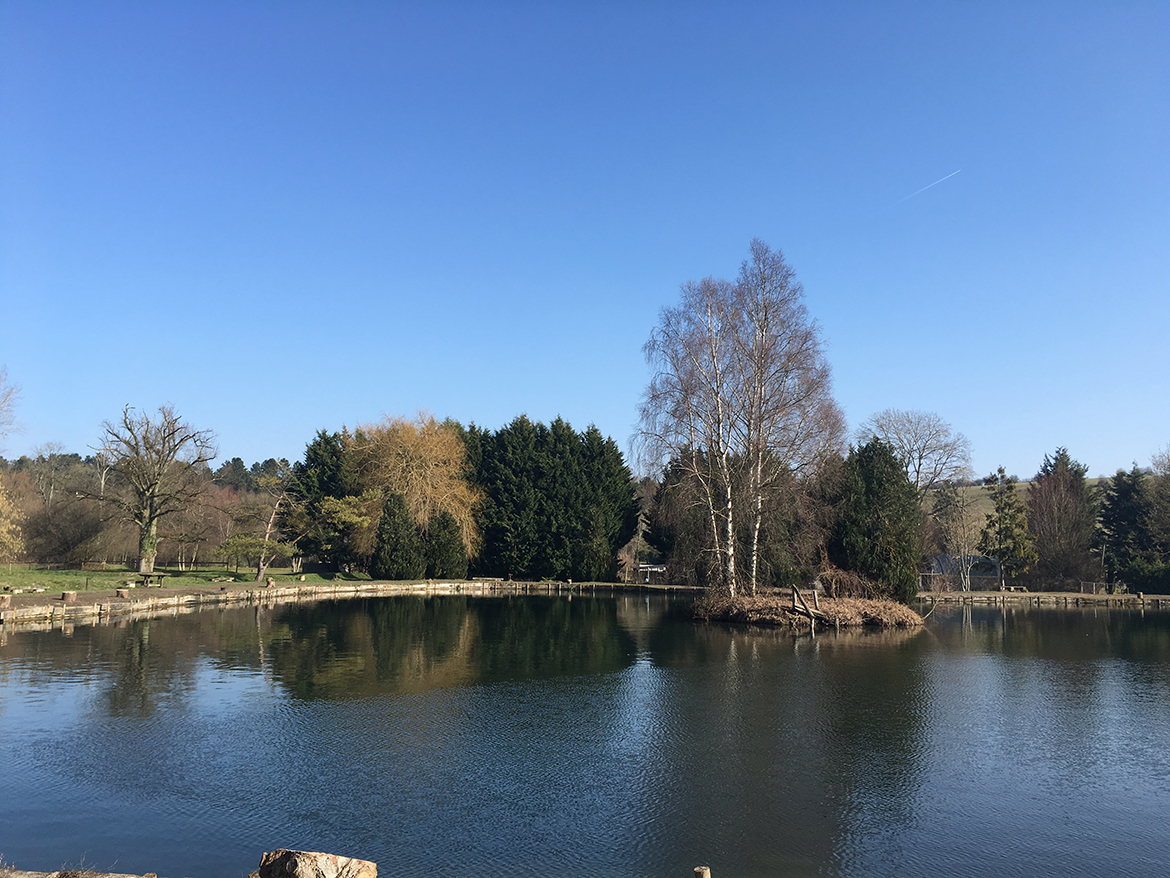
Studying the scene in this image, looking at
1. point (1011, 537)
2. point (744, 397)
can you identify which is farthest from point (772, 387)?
point (1011, 537)

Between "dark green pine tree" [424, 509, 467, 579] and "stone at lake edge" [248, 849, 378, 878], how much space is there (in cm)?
4785

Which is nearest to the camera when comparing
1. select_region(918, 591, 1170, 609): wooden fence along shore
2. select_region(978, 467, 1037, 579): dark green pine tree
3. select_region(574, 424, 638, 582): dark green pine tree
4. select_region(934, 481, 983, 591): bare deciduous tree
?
select_region(918, 591, 1170, 609): wooden fence along shore

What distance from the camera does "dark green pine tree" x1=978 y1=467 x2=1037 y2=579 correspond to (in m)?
56.7

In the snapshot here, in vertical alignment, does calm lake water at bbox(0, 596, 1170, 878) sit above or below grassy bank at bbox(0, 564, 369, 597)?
below

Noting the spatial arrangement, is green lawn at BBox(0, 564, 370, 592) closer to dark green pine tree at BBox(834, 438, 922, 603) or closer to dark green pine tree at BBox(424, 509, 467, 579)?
dark green pine tree at BBox(424, 509, 467, 579)

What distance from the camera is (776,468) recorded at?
3353cm

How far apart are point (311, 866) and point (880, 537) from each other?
32.4 m

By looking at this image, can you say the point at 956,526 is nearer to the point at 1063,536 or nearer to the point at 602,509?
the point at 1063,536

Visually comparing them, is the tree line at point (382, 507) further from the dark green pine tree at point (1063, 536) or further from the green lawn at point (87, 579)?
the dark green pine tree at point (1063, 536)

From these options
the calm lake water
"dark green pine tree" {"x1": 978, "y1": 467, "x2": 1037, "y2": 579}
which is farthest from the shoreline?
"dark green pine tree" {"x1": 978, "y1": 467, "x2": 1037, "y2": 579}

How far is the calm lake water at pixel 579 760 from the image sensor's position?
8719 millimetres

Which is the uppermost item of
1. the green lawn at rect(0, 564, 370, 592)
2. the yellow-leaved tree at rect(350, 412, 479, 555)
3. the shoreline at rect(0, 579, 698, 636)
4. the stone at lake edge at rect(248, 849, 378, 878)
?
the yellow-leaved tree at rect(350, 412, 479, 555)

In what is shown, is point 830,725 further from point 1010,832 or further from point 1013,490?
point 1013,490

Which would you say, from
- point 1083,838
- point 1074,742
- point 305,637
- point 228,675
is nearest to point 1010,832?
point 1083,838
